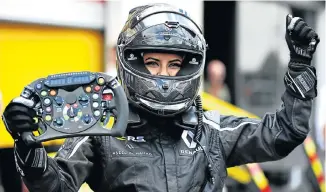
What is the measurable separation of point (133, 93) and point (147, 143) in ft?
0.74

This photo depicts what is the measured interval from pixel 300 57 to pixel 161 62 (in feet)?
1.96

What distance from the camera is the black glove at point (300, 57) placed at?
3.65 meters

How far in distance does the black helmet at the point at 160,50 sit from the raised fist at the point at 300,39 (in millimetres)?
384

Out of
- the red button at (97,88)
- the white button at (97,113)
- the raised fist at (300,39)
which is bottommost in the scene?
the white button at (97,113)

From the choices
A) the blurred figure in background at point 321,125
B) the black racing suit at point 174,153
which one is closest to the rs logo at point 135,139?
the black racing suit at point 174,153

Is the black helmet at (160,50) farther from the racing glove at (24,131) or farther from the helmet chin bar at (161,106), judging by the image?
the racing glove at (24,131)

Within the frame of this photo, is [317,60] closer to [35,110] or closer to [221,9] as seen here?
[221,9]

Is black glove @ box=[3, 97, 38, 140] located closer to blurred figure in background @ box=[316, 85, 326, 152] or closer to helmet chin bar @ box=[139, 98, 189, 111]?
helmet chin bar @ box=[139, 98, 189, 111]

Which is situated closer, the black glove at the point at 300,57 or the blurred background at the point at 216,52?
the black glove at the point at 300,57

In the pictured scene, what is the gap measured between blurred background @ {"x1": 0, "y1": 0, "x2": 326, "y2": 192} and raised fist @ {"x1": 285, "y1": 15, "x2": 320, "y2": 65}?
2775mm

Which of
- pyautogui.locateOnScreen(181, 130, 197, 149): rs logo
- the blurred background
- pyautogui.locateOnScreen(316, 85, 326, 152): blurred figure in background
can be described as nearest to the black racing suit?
pyautogui.locateOnScreen(181, 130, 197, 149): rs logo

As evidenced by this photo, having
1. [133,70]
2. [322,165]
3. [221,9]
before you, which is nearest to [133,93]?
[133,70]

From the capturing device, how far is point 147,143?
3619 mm

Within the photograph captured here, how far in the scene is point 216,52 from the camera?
11469mm
